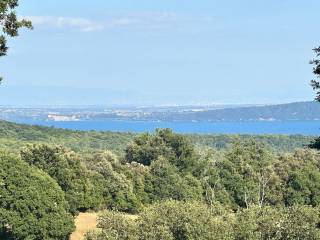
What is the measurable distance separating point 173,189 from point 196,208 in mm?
41772

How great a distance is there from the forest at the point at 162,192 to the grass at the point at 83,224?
1.06 m

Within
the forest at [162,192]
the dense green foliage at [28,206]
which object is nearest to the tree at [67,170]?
the forest at [162,192]

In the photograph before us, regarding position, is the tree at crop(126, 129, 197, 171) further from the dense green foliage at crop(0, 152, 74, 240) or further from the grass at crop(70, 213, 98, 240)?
the dense green foliage at crop(0, 152, 74, 240)

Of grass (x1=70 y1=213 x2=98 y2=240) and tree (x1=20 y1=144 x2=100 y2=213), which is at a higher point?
tree (x1=20 y1=144 x2=100 y2=213)

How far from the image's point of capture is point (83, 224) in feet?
227

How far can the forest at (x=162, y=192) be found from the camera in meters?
42.5

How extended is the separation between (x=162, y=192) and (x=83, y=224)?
18.1m

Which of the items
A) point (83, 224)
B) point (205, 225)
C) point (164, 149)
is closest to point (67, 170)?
point (83, 224)

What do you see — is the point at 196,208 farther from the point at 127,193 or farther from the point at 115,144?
the point at 115,144

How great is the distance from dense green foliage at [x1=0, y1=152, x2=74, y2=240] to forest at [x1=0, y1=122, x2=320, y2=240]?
87 millimetres

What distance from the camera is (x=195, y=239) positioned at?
136ft

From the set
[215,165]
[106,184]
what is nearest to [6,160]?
[106,184]

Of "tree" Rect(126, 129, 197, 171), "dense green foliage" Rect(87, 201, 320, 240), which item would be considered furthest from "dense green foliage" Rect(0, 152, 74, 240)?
"tree" Rect(126, 129, 197, 171)

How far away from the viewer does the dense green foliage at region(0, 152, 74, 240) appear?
58.0 meters
